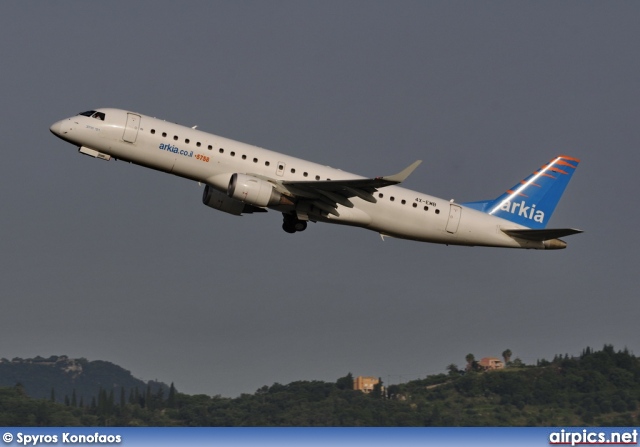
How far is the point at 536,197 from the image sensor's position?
62562 millimetres

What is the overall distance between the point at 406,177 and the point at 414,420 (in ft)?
192

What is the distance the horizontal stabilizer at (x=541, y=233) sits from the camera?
182ft

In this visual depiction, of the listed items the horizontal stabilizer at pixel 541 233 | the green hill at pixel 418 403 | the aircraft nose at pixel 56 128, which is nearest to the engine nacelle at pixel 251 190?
the aircraft nose at pixel 56 128

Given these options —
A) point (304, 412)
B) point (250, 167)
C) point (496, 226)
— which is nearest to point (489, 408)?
point (304, 412)

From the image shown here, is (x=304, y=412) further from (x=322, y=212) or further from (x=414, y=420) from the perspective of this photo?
(x=322, y=212)

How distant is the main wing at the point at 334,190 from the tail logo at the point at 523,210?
34.3 feet

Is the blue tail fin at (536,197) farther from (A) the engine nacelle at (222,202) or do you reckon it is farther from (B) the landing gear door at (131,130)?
(B) the landing gear door at (131,130)

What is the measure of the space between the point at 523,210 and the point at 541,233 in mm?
4685

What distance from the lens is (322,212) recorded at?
55156mm

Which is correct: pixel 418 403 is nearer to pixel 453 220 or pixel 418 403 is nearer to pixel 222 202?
pixel 453 220

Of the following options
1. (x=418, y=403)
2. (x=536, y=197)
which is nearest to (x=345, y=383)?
(x=418, y=403)

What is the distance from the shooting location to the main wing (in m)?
51.4
